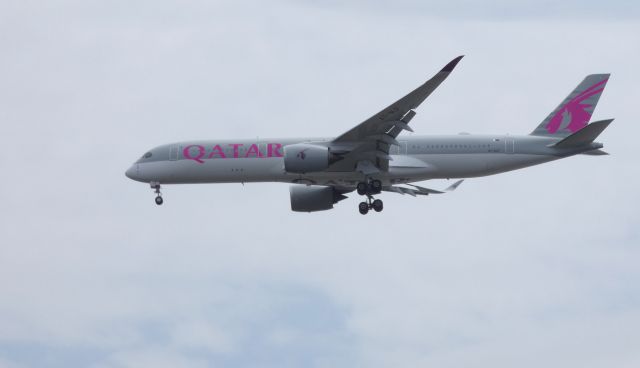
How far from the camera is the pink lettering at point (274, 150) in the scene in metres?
51.7

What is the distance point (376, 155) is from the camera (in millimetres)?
50000

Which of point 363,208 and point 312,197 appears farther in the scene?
point 312,197

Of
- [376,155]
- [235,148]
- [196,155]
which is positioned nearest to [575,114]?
[376,155]

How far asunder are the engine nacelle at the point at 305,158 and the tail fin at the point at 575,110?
381 inches

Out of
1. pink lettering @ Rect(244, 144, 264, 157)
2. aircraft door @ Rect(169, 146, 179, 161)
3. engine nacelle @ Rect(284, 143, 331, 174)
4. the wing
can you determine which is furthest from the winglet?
aircraft door @ Rect(169, 146, 179, 161)

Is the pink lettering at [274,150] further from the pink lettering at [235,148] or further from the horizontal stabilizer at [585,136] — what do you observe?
the horizontal stabilizer at [585,136]

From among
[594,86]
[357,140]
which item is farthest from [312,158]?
[594,86]

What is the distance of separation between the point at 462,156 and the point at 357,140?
4734mm

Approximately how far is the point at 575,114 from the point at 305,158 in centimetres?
1245

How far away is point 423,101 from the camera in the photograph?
4641cm

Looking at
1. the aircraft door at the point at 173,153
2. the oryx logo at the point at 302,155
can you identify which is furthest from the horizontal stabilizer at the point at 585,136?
the aircraft door at the point at 173,153

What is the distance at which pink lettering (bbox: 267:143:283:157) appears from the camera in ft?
170

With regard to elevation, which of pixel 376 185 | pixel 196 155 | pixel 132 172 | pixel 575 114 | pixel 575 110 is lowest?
pixel 376 185

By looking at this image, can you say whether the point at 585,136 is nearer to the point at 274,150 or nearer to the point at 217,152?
the point at 274,150
